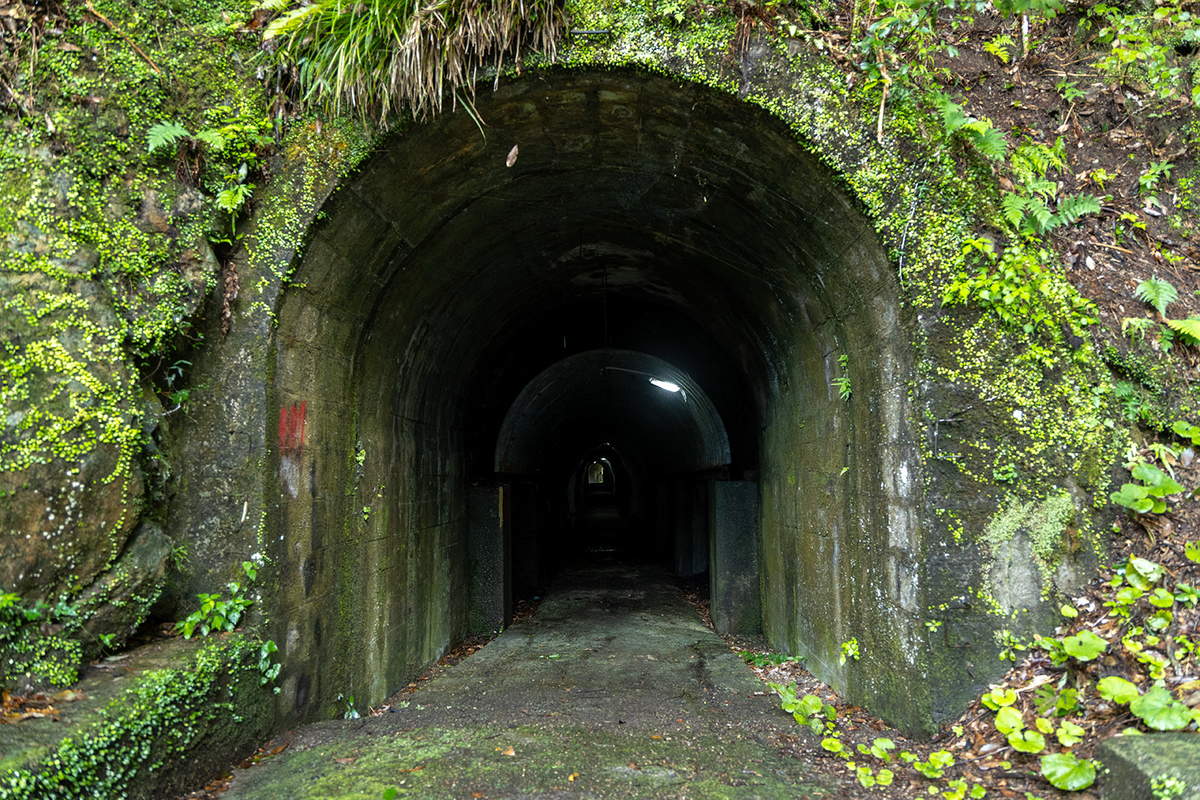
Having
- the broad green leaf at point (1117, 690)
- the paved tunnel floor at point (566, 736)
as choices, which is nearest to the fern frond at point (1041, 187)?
the broad green leaf at point (1117, 690)

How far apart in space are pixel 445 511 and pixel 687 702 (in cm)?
371

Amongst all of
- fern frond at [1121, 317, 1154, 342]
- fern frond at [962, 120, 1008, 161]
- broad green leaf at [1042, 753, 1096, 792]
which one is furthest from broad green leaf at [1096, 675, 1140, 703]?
fern frond at [962, 120, 1008, 161]

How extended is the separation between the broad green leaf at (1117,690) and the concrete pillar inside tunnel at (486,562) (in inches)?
272

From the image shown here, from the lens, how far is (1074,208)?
409 centimetres

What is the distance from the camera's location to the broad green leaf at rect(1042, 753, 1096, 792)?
9.62 feet

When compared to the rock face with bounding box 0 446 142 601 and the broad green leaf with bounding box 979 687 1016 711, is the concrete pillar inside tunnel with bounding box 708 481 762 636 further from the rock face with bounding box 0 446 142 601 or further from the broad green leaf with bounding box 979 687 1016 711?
the rock face with bounding box 0 446 142 601

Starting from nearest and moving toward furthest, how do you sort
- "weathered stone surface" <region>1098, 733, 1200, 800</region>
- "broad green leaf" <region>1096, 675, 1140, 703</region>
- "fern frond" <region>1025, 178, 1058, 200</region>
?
"weathered stone surface" <region>1098, 733, 1200, 800</region>, "broad green leaf" <region>1096, 675, 1140, 703</region>, "fern frond" <region>1025, 178, 1058, 200</region>

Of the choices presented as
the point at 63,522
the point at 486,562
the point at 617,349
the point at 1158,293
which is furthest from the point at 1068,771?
the point at 617,349

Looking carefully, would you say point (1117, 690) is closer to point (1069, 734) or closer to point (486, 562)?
point (1069, 734)

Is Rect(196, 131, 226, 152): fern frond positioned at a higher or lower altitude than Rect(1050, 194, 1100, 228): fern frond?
higher

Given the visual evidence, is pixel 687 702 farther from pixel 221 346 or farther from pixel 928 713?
pixel 221 346

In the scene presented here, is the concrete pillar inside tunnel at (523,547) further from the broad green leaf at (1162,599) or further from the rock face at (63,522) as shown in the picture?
the broad green leaf at (1162,599)

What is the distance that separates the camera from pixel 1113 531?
372 centimetres

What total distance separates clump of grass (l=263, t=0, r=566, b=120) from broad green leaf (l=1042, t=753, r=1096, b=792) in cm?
480
